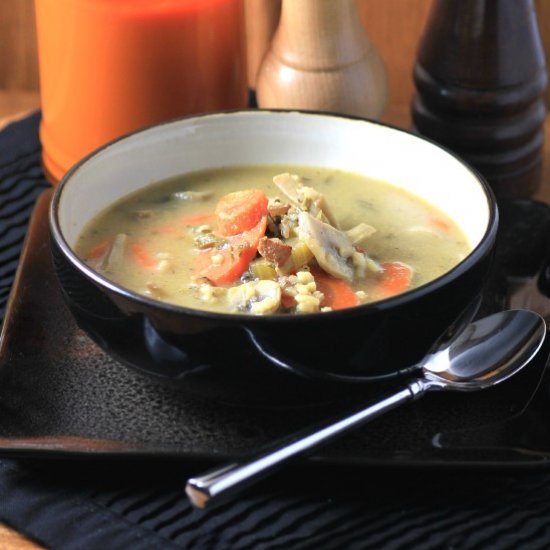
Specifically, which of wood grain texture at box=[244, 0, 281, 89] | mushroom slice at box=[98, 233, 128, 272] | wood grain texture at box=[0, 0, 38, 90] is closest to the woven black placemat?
mushroom slice at box=[98, 233, 128, 272]

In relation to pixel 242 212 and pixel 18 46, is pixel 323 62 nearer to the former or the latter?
pixel 242 212

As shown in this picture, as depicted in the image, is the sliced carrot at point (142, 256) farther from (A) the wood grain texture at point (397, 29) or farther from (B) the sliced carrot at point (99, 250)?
(A) the wood grain texture at point (397, 29)

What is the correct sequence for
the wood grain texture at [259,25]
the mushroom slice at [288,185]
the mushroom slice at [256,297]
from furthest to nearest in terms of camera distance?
the wood grain texture at [259,25], the mushroom slice at [288,185], the mushroom slice at [256,297]

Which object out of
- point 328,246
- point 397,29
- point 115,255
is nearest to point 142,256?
point 115,255

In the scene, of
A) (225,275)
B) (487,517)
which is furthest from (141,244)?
(487,517)

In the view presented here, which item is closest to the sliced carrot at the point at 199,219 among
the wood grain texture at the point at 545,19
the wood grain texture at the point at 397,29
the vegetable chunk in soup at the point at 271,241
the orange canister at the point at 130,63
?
the vegetable chunk in soup at the point at 271,241

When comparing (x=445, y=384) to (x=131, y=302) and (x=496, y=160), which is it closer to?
(x=131, y=302)

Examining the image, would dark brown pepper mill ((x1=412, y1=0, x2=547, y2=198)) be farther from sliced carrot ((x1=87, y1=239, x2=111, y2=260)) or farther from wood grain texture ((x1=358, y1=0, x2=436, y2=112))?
sliced carrot ((x1=87, y1=239, x2=111, y2=260))
